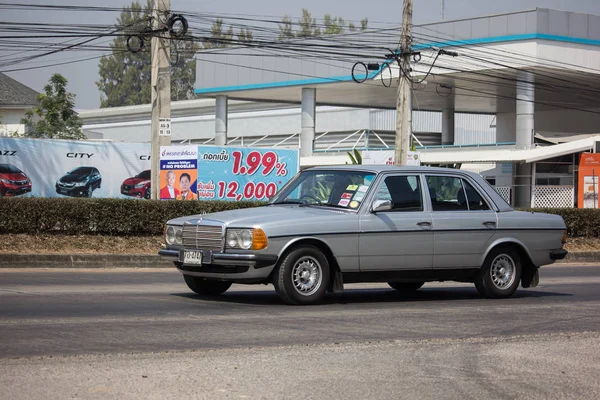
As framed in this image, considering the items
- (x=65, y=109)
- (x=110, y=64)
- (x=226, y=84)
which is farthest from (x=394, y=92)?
(x=110, y=64)

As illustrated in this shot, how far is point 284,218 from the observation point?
35.7 ft

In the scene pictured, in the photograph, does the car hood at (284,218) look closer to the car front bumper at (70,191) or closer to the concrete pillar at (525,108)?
the car front bumper at (70,191)

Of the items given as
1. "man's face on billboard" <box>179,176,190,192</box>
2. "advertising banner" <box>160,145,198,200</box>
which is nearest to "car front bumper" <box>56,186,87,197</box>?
"advertising banner" <box>160,145,198,200</box>

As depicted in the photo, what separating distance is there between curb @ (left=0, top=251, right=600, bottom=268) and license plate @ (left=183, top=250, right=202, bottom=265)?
23.6 feet

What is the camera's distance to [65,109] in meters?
57.0

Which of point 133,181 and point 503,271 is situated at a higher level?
point 133,181

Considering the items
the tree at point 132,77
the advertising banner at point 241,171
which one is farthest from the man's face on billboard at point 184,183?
the tree at point 132,77

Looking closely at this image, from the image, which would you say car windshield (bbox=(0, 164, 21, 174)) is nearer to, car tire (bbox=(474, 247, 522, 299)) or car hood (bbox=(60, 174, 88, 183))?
car hood (bbox=(60, 174, 88, 183))

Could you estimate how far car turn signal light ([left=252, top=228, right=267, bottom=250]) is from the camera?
1058cm

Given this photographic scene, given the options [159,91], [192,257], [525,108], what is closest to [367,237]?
[192,257]

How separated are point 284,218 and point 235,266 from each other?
31.4 inches

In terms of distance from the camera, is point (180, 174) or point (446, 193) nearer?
point (446, 193)

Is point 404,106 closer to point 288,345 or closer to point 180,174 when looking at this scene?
point 180,174

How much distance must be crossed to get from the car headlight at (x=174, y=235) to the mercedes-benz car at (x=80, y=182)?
72.4 feet
